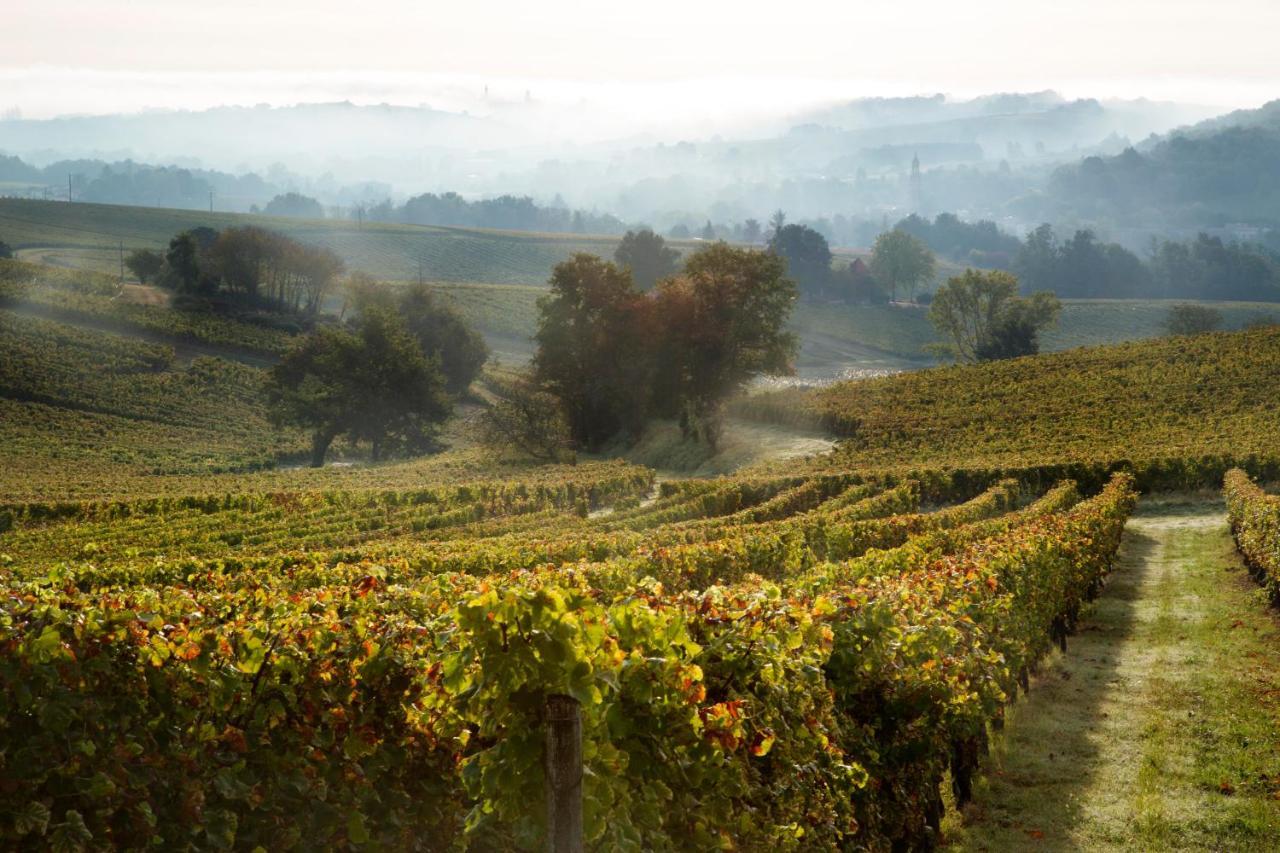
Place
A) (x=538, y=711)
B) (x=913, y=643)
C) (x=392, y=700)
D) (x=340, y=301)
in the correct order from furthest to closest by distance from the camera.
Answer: (x=340, y=301)
(x=913, y=643)
(x=392, y=700)
(x=538, y=711)

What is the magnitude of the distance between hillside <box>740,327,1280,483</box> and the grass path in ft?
77.1

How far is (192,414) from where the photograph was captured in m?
88.9

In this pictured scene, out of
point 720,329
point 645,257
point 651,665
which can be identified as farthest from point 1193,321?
point 651,665

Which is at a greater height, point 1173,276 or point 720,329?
point 1173,276

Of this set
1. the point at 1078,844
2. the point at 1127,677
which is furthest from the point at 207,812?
the point at 1127,677

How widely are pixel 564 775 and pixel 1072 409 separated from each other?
59393 mm

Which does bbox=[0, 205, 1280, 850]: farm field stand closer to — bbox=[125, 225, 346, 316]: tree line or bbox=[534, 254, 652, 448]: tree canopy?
bbox=[534, 254, 652, 448]: tree canopy

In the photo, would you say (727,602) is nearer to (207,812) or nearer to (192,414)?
(207,812)

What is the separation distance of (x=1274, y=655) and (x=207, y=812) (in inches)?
712

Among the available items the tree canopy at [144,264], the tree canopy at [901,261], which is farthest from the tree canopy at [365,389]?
the tree canopy at [901,261]

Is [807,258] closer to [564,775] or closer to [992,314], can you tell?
[992,314]

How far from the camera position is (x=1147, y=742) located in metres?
14.2

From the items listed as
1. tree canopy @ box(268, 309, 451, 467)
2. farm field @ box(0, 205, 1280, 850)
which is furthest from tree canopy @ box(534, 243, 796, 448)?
farm field @ box(0, 205, 1280, 850)

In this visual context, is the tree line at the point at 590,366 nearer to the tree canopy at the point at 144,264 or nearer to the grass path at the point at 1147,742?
the grass path at the point at 1147,742
